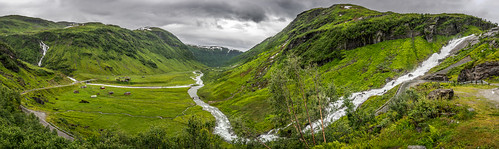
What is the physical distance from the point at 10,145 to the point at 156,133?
1113 inches

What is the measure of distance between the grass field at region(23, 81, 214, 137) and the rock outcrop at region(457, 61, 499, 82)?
76156 mm

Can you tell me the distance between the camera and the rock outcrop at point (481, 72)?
50.3 m

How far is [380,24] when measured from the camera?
13088 cm

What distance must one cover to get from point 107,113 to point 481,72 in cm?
15182

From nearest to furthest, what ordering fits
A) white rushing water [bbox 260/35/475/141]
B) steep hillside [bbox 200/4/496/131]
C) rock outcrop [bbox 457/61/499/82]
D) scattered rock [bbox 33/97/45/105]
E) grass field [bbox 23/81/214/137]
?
rock outcrop [bbox 457/61/499/82]
white rushing water [bbox 260/35/475/141]
steep hillside [bbox 200/4/496/131]
grass field [bbox 23/81/214/137]
scattered rock [bbox 33/97/45/105]

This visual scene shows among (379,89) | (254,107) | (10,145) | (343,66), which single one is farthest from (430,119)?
(343,66)

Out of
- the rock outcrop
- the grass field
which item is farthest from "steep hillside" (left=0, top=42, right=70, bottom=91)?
the rock outcrop

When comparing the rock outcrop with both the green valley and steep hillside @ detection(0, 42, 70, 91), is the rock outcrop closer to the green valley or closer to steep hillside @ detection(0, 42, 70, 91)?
the green valley

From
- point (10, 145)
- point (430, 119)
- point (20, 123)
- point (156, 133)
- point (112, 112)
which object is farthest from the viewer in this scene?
point (112, 112)

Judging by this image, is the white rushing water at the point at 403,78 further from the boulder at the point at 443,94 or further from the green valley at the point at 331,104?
the boulder at the point at 443,94

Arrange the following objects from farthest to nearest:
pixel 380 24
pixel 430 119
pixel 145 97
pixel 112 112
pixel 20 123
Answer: pixel 145 97 → pixel 380 24 → pixel 112 112 → pixel 20 123 → pixel 430 119

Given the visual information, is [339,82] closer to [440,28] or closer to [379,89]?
[379,89]

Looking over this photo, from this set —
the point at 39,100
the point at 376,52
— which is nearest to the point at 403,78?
the point at 376,52

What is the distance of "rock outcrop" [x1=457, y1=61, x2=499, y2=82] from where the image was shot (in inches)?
1980
